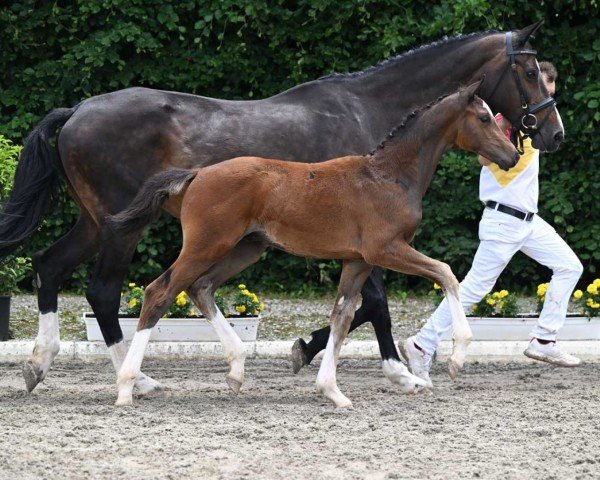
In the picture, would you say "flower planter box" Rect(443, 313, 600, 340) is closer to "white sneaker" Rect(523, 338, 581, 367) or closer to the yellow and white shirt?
"white sneaker" Rect(523, 338, 581, 367)

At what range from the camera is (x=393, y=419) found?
577 centimetres

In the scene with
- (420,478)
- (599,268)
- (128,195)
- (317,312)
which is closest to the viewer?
(420,478)

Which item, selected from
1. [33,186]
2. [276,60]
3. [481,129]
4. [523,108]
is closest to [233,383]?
[33,186]

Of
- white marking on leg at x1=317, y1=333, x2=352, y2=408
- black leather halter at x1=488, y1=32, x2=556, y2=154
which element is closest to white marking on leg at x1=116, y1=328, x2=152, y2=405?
white marking on leg at x1=317, y1=333, x2=352, y2=408

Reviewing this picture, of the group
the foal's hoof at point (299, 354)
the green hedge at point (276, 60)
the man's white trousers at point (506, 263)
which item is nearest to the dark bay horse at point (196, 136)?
the foal's hoof at point (299, 354)

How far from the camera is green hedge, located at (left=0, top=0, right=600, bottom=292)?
1036 centimetres

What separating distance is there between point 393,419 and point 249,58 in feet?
18.9

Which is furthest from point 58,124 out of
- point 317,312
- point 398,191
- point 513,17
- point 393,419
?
point 513,17

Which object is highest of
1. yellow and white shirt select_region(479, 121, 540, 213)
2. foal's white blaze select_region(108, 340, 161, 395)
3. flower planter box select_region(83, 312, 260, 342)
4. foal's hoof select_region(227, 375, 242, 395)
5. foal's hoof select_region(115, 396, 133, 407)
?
yellow and white shirt select_region(479, 121, 540, 213)

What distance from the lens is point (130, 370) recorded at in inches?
242

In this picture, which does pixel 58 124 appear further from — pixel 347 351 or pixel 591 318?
pixel 591 318

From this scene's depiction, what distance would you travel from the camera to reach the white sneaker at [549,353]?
7430 millimetres

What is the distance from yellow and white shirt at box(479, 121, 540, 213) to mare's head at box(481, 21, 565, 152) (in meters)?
0.14

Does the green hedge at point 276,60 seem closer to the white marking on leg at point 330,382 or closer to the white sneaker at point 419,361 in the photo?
the white sneaker at point 419,361
